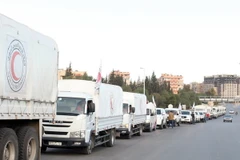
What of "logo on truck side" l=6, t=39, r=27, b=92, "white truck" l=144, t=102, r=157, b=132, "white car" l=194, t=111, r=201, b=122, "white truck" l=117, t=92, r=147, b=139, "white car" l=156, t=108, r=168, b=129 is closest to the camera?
"logo on truck side" l=6, t=39, r=27, b=92

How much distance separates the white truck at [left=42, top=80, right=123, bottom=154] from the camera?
1648 centimetres

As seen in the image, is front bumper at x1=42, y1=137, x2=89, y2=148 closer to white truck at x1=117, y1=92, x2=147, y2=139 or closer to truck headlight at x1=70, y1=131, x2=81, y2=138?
truck headlight at x1=70, y1=131, x2=81, y2=138

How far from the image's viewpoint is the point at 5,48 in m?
9.91

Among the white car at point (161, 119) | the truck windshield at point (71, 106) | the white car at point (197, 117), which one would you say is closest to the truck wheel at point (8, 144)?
the truck windshield at point (71, 106)

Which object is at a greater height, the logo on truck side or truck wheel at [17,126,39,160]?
the logo on truck side

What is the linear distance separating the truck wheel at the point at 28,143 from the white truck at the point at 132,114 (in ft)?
42.4

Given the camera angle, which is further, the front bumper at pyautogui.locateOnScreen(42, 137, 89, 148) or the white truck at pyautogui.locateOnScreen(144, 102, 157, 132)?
the white truck at pyautogui.locateOnScreen(144, 102, 157, 132)

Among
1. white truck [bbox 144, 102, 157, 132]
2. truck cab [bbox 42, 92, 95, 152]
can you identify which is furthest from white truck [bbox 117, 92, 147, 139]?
truck cab [bbox 42, 92, 95, 152]

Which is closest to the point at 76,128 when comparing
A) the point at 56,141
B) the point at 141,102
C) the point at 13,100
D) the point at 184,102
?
the point at 56,141

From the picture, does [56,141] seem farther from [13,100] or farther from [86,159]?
[13,100]

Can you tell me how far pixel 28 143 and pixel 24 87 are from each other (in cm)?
147

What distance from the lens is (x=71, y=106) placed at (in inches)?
677

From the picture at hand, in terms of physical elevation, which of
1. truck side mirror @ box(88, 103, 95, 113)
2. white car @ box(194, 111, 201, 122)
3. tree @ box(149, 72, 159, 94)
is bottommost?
white car @ box(194, 111, 201, 122)

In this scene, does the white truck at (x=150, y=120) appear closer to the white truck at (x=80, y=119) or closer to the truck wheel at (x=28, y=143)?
the white truck at (x=80, y=119)
